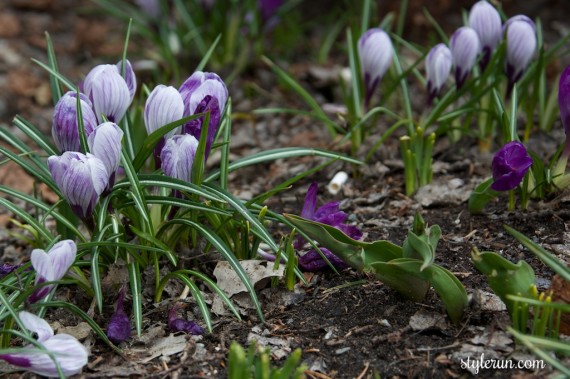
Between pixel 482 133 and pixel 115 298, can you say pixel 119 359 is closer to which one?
pixel 115 298

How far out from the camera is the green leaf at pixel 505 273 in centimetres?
191

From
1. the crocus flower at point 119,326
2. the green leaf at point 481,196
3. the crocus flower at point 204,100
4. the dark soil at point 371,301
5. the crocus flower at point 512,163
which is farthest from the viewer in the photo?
the green leaf at point 481,196

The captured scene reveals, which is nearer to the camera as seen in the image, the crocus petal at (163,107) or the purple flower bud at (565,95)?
the crocus petal at (163,107)

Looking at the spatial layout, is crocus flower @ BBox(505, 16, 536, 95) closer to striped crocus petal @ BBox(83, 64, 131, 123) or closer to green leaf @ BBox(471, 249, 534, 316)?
green leaf @ BBox(471, 249, 534, 316)

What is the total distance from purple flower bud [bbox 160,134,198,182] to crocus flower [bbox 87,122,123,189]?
16 centimetres

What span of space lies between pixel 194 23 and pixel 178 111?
239cm

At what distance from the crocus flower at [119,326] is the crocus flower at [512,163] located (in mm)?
1288

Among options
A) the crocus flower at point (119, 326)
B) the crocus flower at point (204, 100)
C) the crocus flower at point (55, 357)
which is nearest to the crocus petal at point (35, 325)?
→ the crocus flower at point (55, 357)

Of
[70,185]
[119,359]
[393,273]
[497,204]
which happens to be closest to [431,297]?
[393,273]

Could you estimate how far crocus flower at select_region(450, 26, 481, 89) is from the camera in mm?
2928

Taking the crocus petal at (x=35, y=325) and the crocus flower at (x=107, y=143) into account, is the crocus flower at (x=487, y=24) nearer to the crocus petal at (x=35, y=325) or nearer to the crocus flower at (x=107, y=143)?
the crocus flower at (x=107, y=143)

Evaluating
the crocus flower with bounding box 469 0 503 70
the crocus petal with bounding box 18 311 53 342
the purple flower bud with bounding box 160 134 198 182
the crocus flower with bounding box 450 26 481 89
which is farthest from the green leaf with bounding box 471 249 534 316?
the crocus flower with bounding box 469 0 503 70

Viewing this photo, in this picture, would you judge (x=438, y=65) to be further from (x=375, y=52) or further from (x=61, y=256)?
(x=61, y=256)

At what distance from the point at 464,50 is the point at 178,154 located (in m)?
1.38
